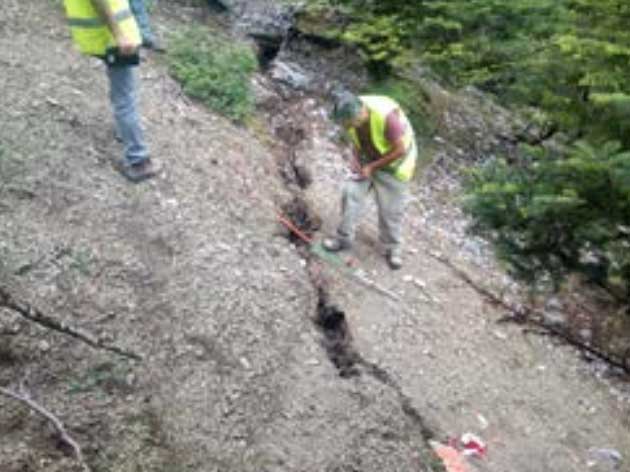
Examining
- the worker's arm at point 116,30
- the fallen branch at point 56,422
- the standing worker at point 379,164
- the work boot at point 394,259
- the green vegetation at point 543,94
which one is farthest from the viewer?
the work boot at point 394,259

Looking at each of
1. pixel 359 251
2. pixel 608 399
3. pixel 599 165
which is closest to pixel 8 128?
pixel 359 251

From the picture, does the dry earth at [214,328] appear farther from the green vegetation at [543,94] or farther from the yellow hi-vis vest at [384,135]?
the green vegetation at [543,94]

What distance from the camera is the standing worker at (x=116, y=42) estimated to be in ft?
22.4

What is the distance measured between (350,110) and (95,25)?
2.09 metres

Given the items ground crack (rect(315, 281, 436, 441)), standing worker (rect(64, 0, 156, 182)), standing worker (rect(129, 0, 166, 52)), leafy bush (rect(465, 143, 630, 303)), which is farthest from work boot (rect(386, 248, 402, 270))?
standing worker (rect(129, 0, 166, 52))

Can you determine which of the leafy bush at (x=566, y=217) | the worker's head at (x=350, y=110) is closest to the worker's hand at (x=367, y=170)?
the worker's head at (x=350, y=110)

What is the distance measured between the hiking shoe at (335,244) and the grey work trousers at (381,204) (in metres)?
0.03

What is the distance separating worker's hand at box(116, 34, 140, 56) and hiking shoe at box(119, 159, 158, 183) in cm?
104

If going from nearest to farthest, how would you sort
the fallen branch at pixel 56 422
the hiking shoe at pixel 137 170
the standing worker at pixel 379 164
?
the fallen branch at pixel 56 422
the hiking shoe at pixel 137 170
the standing worker at pixel 379 164

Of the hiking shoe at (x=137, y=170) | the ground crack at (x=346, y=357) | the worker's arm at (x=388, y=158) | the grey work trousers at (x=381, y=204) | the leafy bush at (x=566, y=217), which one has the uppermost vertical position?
the leafy bush at (x=566, y=217)

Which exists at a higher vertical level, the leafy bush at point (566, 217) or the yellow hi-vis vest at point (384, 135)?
the leafy bush at point (566, 217)

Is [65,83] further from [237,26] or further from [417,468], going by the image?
[417,468]

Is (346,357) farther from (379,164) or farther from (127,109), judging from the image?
(127,109)

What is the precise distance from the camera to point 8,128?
24.6 feet
